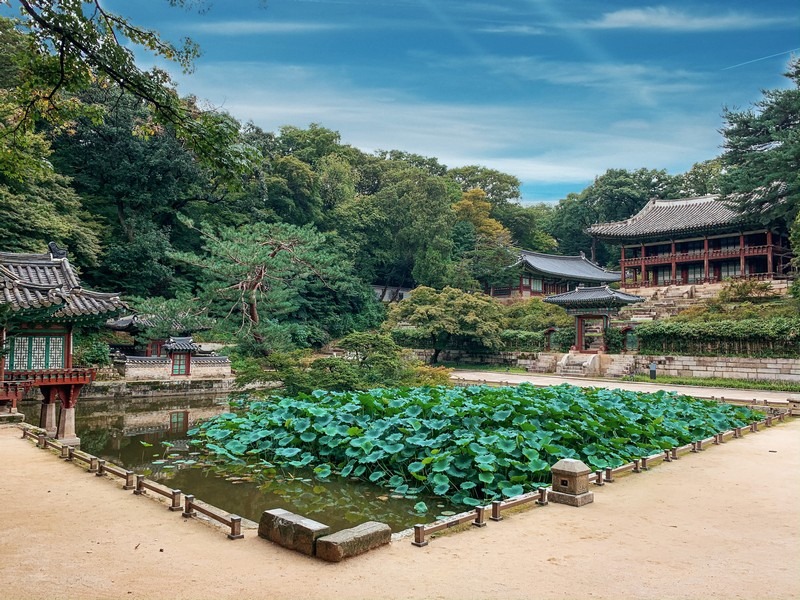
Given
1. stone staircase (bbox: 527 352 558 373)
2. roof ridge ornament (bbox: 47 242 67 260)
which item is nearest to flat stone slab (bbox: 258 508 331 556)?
roof ridge ornament (bbox: 47 242 67 260)

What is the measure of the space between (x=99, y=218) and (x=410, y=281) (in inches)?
960

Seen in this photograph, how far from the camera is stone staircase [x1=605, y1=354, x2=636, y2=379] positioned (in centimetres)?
2492

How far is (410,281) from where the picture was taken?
47.0 metres

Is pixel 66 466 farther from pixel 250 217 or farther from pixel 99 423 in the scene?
pixel 250 217

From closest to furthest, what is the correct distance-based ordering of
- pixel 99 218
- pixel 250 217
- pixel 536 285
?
pixel 99 218, pixel 250 217, pixel 536 285

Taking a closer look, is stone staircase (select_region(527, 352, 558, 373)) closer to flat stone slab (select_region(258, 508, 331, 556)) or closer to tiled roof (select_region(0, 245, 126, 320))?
tiled roof (select_region(0, 245, 126, 320))

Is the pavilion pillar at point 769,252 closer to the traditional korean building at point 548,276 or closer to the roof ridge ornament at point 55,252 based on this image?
the traditional korean building at point 548,276

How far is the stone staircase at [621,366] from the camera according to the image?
2492 cm

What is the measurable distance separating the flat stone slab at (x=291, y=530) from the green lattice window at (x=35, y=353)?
1044cm

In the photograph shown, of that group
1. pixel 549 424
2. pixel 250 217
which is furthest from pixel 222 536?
pixel 250 217

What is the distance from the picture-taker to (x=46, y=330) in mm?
13156

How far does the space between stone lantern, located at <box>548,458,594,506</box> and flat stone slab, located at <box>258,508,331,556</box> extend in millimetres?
2936

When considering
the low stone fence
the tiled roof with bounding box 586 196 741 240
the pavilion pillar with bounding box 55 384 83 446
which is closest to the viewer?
the pavilion pillar with bounding box 55 384 83 446

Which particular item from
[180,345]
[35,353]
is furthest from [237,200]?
[35,353]
